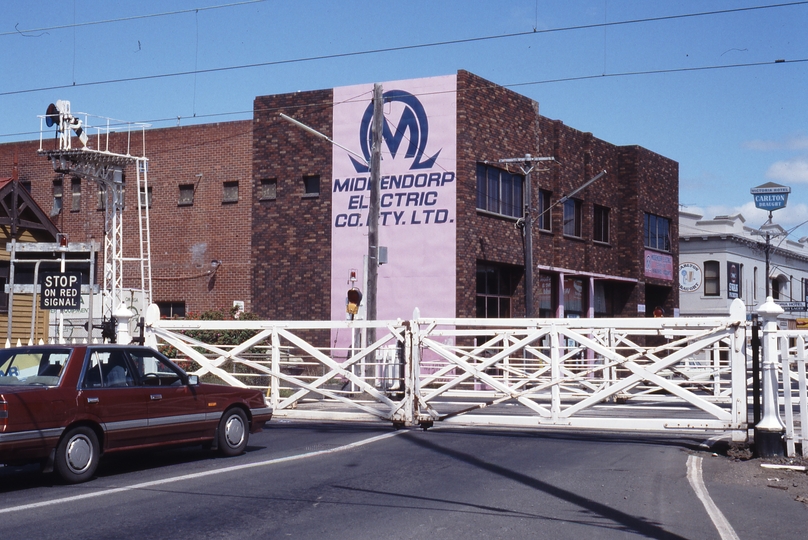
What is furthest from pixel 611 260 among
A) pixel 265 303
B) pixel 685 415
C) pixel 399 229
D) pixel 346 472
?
pixel 346 472

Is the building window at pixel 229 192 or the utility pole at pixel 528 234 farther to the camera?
the building window at pixel 229 192

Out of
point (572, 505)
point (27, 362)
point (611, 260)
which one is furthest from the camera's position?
point (611, 260)

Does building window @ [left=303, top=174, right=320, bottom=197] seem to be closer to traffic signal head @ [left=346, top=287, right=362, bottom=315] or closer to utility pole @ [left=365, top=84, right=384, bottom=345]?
utility pole @ [left=365, top=84, right=384, bottom=345]

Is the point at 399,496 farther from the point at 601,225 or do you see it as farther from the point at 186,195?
the point at 601,225

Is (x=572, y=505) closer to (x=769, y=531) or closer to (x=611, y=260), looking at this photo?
(x=769, y=531)

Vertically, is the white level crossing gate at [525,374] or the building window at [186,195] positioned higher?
the building window at [186,195]

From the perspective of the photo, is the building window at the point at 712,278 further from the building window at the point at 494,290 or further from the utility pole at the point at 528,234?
the utility pole at the point at 528,234

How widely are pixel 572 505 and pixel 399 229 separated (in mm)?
20370

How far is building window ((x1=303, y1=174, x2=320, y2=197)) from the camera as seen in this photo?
30000 mm

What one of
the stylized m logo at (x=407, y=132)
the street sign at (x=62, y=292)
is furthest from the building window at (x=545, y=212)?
the street sign at (x=62, y=292)

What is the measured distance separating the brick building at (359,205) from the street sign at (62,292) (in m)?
10.9

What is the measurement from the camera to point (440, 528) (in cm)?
755

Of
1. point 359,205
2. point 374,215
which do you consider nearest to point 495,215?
point 359,205

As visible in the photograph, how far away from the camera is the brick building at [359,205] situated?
92.5 feet
